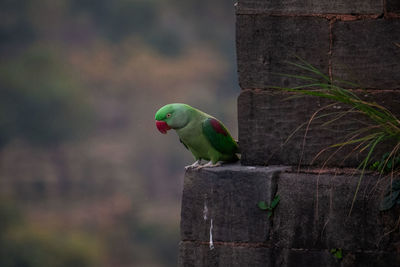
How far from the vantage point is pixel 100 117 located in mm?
58750

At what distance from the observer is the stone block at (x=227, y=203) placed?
15.5 ft

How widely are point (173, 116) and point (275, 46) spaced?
94 cm

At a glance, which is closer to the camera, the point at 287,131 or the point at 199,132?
the point at 287,131

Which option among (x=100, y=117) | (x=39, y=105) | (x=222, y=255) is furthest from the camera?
(x=100, y=117)

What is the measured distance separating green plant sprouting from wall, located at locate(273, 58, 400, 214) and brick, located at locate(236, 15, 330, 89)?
0.18 feet

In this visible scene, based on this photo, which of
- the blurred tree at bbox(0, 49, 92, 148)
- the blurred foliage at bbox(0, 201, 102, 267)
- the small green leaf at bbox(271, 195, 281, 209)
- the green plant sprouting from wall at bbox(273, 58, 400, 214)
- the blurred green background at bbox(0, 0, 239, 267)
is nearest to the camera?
the green plant sprouting from wall at bbox(273, 58, 400, 214)


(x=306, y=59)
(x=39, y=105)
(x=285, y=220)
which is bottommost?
(x=285, y=220)

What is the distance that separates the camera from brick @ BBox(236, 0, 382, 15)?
4.74m

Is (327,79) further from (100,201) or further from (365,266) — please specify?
(100,201)

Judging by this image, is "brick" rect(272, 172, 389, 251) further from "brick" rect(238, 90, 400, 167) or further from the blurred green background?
the blurred green background

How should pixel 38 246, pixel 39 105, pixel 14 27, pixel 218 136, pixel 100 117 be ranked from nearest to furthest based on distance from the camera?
pixel 218 136, pixel 38 246, pixel 39 105, pixel 100 117, pixel 14 27

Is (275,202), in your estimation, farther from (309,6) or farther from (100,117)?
(100,117)

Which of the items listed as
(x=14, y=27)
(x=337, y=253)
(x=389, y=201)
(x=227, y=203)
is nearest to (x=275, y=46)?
(x=227, y=203)

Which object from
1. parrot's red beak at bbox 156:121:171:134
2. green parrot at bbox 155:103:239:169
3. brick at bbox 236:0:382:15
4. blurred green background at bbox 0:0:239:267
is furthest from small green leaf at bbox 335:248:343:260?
blurred green background at bbox 0:0:239:267
